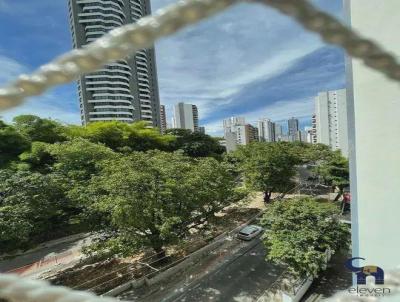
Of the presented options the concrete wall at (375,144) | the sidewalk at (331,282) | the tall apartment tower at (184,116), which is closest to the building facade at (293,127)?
the tall apartment tower at (184,116)

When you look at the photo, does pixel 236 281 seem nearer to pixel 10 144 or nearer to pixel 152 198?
pixel 152 198

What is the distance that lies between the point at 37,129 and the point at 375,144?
1000 cm

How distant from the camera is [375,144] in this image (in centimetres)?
167

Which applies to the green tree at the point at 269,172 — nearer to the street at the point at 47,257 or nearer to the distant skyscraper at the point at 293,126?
the street at the point at 47,257

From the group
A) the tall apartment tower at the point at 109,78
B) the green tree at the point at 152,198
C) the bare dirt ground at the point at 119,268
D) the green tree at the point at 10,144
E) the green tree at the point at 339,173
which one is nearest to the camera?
the green tree at the point at 152,198

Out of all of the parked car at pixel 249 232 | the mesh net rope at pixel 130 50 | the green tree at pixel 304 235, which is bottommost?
the parked car at pixel 249 232

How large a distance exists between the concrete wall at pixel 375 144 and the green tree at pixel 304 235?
2.09m

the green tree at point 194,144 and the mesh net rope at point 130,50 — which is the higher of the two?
the mesh net rope at point 130,50

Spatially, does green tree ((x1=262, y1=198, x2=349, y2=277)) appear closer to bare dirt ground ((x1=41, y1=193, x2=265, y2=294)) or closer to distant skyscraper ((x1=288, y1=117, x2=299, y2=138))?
bare dirt ground ((x1=41, y1=193, x2=265, y2=294))

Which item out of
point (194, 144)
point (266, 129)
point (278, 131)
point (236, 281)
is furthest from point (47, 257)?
point (278, 131)

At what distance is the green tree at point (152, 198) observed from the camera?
4113mm

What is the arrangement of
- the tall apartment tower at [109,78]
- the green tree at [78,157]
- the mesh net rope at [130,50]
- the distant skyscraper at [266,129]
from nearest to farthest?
the mesh net rope at [130,50] < the green tree at [78,157] < the tall apartment tower at [109,78] < the distant skyscraper at [266,129]

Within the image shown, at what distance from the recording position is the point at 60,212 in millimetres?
5371

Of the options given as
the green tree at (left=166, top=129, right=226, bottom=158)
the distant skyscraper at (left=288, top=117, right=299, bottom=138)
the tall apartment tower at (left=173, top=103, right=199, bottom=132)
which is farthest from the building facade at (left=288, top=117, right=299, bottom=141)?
the green tree at (left=166, top=129, right=226, bottom=158)
